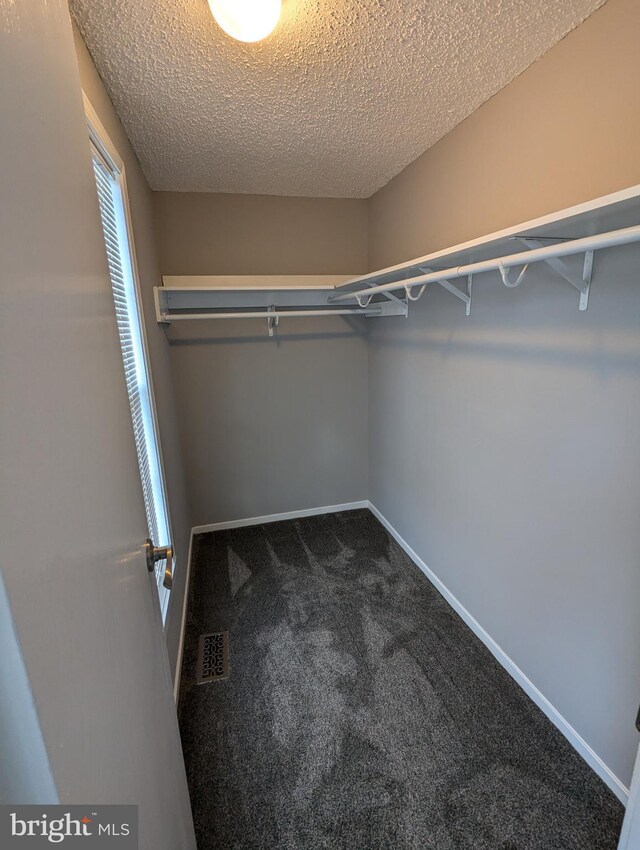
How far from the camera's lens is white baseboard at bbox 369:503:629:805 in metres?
1.36

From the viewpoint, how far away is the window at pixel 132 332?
1.46 meters

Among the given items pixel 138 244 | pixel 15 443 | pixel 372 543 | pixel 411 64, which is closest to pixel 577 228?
pixel 411 64

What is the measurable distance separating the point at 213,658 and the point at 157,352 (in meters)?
1.59

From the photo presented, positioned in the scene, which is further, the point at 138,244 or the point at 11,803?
the point at 138,244

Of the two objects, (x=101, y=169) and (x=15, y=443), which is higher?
(x=101, y=169)

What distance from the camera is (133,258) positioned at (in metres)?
1.74

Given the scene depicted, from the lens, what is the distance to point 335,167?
227cm

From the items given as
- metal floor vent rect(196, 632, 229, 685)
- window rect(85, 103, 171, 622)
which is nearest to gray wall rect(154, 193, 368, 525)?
window rect(85, 103, 171, 622)

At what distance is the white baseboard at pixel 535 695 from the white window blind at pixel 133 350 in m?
1.50

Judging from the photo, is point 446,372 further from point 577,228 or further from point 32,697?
point 32,697

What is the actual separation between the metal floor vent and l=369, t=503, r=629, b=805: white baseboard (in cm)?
123

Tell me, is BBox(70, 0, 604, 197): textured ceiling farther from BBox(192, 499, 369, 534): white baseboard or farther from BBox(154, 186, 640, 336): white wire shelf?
BBox(192, 499, 369, 534): white baseboard

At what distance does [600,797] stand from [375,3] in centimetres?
254

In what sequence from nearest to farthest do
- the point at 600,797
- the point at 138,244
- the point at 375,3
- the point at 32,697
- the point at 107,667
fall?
the point at 32,697, the point at 107,667, the point at 375,3, the point at 600,797, the point at 138,244
